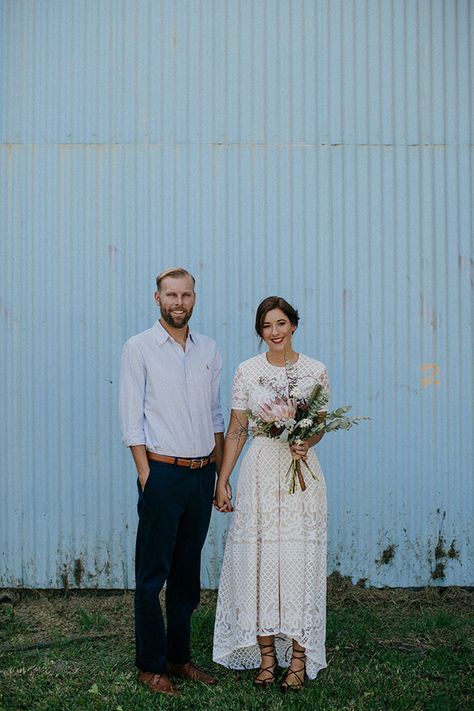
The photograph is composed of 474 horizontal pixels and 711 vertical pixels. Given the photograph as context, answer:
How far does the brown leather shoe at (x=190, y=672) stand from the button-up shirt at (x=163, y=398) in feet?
3.79

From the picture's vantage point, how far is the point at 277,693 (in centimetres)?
445

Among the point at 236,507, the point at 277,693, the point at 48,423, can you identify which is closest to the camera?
the point at 277,693

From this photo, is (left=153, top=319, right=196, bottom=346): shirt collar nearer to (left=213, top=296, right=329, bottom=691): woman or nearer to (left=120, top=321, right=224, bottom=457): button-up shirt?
(left=120, top=321, right=224, bottom=457): button-up shirt

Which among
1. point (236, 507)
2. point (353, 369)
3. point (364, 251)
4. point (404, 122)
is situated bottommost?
point (236, 507)

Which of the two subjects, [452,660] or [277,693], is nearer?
[277,693]

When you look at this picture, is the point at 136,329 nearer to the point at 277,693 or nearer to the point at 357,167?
the point at 357,167

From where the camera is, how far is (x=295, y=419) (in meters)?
4.46

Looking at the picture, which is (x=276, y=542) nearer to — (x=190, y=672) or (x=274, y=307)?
(x=190, y=672)

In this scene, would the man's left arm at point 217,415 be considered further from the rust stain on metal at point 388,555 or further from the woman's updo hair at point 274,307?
the rust stain on metal at point 388,555

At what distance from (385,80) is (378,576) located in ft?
11.3

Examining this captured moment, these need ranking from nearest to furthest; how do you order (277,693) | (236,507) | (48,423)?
1. (277,693)
2. (236,507)
3. (48,423)

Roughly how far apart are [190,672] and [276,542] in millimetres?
844

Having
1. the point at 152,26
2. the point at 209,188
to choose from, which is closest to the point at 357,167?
the point at 209,188

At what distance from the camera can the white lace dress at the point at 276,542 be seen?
458cm
